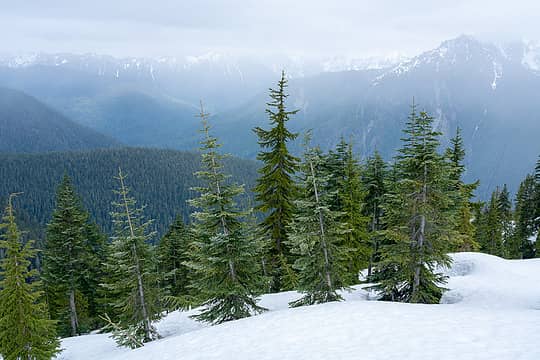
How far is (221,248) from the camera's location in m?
16.6

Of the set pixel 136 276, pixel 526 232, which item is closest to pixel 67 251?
pixel 136 276

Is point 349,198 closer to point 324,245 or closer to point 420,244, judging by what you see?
point 420,244

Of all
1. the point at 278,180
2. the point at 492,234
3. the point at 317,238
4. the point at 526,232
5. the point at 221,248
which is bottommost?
the point at 492,234

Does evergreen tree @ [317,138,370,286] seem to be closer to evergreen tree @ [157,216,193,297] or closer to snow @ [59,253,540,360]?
snow @ [59,253,540,360]

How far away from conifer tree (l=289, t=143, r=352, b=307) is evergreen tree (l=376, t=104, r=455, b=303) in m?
2.28

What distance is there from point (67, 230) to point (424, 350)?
30755mm

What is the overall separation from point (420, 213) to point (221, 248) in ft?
29.5

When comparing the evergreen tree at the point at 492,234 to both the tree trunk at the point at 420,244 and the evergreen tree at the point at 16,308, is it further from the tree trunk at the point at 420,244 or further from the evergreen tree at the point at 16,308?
the evergreen tree at the point at 16,308

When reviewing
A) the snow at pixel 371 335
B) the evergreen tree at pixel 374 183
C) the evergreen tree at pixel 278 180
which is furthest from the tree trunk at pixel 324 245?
the evergreen tree at pixel 374 183

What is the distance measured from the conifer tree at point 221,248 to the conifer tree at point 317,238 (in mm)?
2474

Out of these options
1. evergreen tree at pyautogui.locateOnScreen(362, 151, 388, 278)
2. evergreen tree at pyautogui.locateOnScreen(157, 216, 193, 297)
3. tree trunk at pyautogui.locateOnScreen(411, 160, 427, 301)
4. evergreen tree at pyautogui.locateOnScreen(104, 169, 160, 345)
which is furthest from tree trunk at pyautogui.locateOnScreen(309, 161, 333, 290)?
evergreen tree at pyautogui.locateOnScreen(157, 216, 193, 297)

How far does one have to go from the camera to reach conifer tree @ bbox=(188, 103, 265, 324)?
1611 cm

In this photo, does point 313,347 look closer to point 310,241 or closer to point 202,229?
point 310,241

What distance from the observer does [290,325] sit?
1235cm
